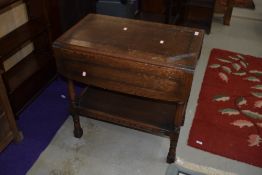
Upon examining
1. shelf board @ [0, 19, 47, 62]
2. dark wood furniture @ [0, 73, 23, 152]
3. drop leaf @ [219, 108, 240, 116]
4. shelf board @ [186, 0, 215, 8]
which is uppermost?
shelf board @ [0, 19, 47, 62]

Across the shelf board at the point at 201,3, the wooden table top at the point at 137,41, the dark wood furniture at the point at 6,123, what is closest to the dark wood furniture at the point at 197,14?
the shelf board at the point at 201,3

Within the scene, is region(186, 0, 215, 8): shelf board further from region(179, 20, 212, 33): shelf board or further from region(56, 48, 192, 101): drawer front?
region(56, 48, 192, 101): drawer front

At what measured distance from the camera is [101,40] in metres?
1.58

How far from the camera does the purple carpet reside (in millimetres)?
1741

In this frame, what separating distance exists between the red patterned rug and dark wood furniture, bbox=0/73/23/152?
1210 millimetres

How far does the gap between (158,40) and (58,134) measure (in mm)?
988

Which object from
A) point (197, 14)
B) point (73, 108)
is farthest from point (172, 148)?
point (197, 14)

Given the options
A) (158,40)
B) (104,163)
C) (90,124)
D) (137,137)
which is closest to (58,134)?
(90,124)

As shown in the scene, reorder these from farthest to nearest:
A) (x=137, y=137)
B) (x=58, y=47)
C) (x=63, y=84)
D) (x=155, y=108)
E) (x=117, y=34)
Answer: (x=63, y=84) < (x=137, y=137) < (x=155, y=108) < (x=117, y=34) < (x=58, y=47)

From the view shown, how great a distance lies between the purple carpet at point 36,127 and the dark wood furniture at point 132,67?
25 cm

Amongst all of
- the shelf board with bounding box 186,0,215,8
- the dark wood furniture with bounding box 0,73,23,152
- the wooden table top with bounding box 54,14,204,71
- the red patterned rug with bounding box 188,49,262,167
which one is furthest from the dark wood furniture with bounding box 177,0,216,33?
the dark wood furniture with bounding box 0,73,23,152

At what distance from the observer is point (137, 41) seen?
62.6 inches

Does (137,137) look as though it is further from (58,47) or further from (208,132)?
(58,47)

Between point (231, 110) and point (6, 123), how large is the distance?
5.42 feet
